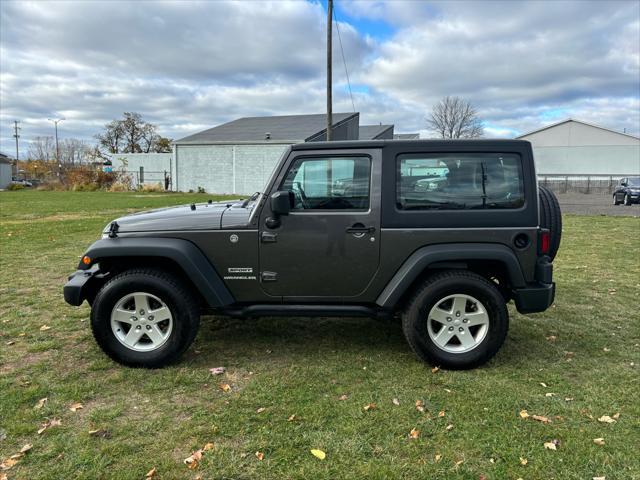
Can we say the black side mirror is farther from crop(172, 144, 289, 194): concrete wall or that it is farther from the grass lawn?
crop(172, 144, 289, 194): concrete wall

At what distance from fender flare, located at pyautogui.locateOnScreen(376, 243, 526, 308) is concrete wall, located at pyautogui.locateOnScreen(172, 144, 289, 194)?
28.4 meters

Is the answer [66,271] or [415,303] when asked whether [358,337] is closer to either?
[415,303]

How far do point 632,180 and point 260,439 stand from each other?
28.3 metres

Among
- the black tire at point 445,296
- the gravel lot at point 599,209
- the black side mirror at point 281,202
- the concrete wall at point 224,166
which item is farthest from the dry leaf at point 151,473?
the concrete wall at point 224,166

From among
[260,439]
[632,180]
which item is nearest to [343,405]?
[260,439]

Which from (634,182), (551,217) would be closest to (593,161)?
(634,182)

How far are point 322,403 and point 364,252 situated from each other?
123 centimetres

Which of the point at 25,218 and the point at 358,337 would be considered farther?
the point at 25,218

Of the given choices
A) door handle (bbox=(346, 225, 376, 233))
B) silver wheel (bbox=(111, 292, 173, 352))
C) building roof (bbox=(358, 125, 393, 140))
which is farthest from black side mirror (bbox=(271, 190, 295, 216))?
building roof (bbox=(358, 125, 393, 140))

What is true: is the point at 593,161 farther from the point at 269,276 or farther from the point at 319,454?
the point at 319,454

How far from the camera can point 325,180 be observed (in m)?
3.95

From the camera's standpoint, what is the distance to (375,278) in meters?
3.93

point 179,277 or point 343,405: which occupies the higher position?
point 179,277

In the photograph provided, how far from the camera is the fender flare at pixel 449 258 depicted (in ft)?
12.5
